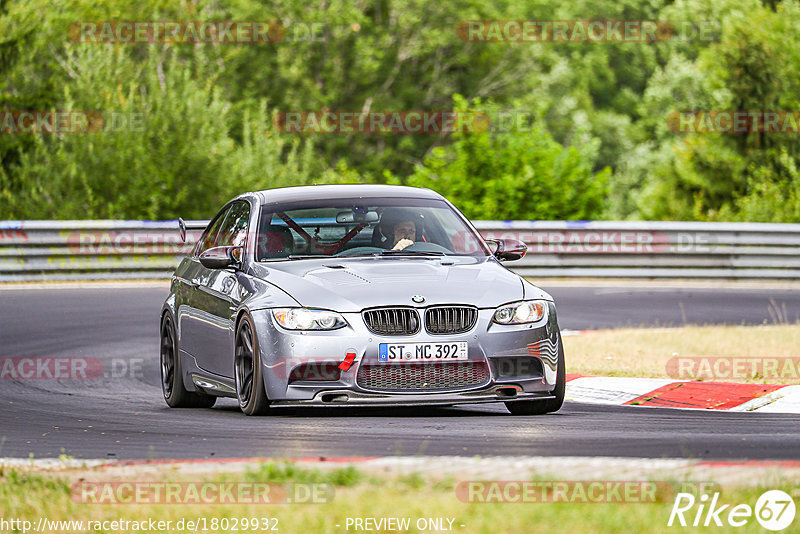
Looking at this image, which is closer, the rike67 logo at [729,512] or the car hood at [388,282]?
the rike67 logo at [729,512]

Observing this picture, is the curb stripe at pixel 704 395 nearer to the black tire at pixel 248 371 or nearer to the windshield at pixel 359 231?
the windshield at pixel 359 231

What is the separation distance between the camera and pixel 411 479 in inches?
243

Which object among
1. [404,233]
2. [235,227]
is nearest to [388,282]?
[404,233]

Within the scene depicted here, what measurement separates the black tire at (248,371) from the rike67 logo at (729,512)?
3764mm

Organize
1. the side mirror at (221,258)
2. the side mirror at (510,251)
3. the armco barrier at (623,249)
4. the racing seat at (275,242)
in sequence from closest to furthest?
the side mirror at (221,258) → the racing seat at (275,242) → the side mirror at (510,251) → the armco barrier at (623,249)

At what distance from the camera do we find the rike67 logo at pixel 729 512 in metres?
5.39

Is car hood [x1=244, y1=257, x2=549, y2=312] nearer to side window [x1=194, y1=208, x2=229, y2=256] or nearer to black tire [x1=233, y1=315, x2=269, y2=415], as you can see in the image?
black tire [x1=233, y1=315, x2=269, y2=415]

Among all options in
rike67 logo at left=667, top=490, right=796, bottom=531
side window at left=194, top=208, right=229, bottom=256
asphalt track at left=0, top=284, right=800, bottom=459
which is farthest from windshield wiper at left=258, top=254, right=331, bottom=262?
rike67 logo at left=667, top=490, right=796, bottom=531

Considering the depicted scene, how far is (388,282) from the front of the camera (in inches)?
356

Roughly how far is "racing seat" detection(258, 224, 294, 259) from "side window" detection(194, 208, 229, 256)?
1.28 metres

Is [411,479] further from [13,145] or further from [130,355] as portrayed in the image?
[13,145]

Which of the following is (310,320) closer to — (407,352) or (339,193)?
(407,352)

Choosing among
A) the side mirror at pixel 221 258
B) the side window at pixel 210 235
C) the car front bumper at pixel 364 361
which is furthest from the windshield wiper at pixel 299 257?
the side window at pixel 210 235

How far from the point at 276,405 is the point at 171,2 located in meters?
37.4
